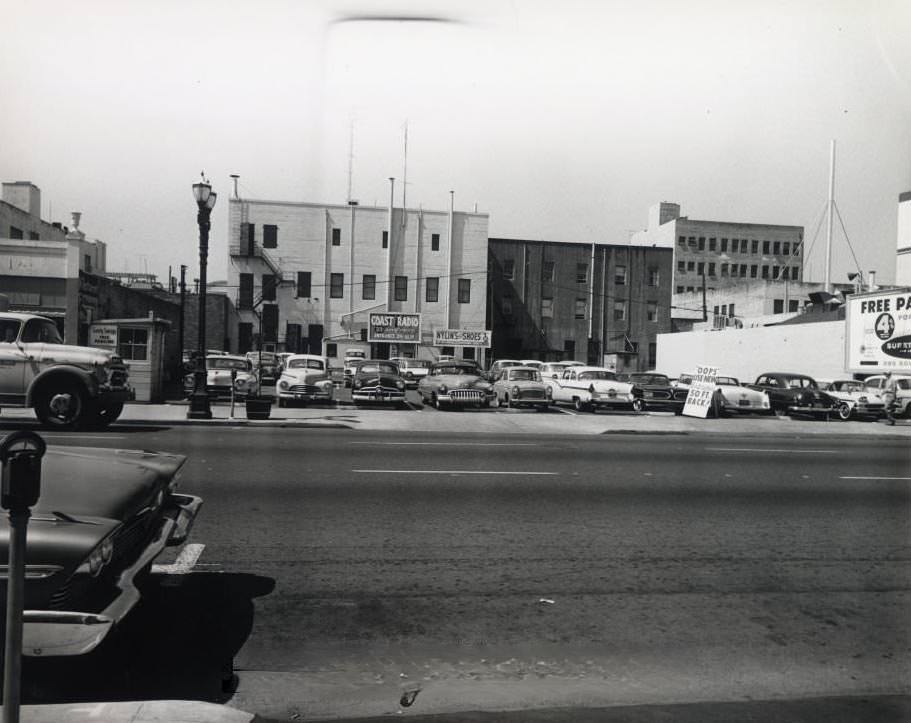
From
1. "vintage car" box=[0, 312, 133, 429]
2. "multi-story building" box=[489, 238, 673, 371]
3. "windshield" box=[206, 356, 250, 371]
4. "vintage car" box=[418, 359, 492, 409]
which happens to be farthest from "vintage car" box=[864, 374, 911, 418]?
"multi-story building" box=[489, 238, 673, 371]

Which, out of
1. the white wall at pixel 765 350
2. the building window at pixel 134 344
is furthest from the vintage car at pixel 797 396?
the building window at pixel 134 344

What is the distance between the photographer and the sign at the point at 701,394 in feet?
74.6

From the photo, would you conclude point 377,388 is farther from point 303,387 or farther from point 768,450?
point 768,450

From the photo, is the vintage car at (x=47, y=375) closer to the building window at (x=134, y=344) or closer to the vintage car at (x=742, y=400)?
the building window at (x=134, y=344)

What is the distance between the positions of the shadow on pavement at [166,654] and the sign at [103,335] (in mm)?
16985

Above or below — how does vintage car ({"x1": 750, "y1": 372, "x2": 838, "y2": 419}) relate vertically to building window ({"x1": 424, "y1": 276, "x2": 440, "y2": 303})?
below

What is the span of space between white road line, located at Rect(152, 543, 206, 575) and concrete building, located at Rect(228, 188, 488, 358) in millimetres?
44680

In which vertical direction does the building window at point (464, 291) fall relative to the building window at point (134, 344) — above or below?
above

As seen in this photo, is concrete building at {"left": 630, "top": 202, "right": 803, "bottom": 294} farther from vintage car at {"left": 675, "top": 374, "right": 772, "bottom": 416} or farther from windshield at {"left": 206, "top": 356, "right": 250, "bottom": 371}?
windshield at {"left": 206, "top": 356, "right": 250, "bottom": 371}

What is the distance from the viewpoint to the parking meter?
3.02 metres

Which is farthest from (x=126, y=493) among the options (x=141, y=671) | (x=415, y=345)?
(x=415, y=345)

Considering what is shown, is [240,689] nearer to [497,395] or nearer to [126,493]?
[126,493]

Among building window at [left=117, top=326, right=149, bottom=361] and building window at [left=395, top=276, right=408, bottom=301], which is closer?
building window at [left=117, top=326, right=149, bottom=361]

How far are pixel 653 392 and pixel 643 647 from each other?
2092 centimetres
